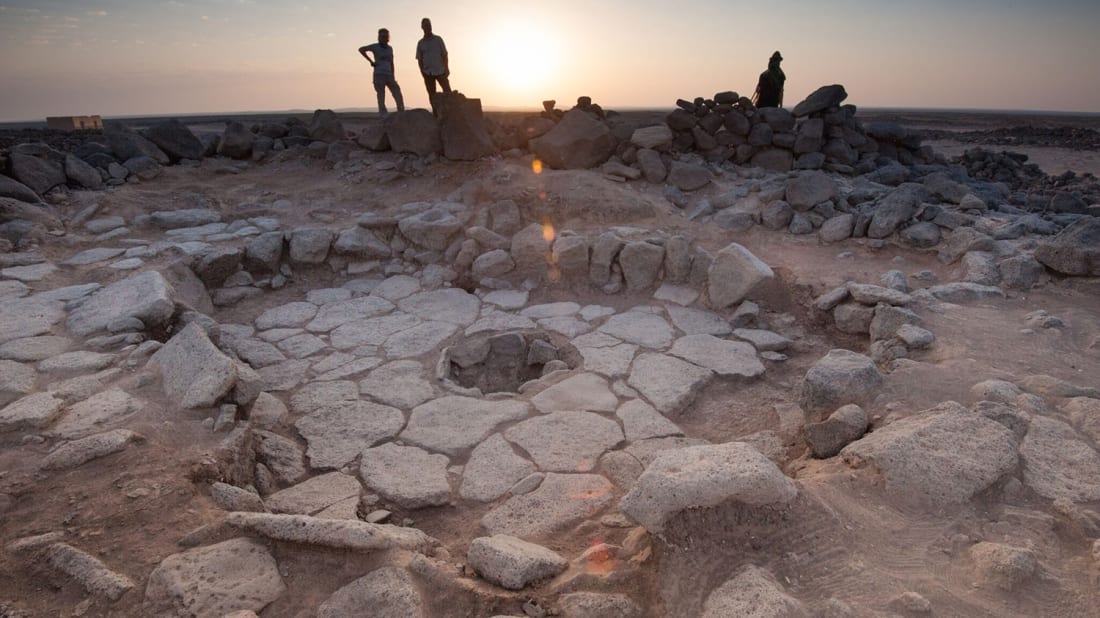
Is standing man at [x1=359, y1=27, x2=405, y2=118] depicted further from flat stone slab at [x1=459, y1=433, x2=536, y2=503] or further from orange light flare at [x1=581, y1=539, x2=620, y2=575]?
orange light flare at [x1=581, y1=539, x2=620, y2=575]

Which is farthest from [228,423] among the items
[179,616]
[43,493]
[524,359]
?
[524,359]

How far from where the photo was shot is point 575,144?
24.2 ft

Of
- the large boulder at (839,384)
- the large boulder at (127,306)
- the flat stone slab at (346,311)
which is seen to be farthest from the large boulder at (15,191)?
the large boulder at (839,384)

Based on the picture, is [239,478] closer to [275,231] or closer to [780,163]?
[275,231]

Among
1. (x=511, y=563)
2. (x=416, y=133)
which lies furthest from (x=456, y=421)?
(x=416, y=133)

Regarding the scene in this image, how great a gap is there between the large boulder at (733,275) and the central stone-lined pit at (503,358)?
1552mm

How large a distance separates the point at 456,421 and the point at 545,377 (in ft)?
2.56

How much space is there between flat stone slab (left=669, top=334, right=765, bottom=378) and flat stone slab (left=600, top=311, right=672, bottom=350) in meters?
0.15

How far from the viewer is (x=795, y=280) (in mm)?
5016

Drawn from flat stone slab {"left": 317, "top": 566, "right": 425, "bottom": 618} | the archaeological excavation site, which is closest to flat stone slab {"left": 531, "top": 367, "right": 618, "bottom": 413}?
Result: the archaeological excavation site

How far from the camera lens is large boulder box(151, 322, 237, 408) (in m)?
3.00

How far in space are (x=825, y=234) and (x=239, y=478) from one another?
571 cm

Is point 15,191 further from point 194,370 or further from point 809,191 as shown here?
point 809,191

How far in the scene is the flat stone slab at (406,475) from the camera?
2912mm
